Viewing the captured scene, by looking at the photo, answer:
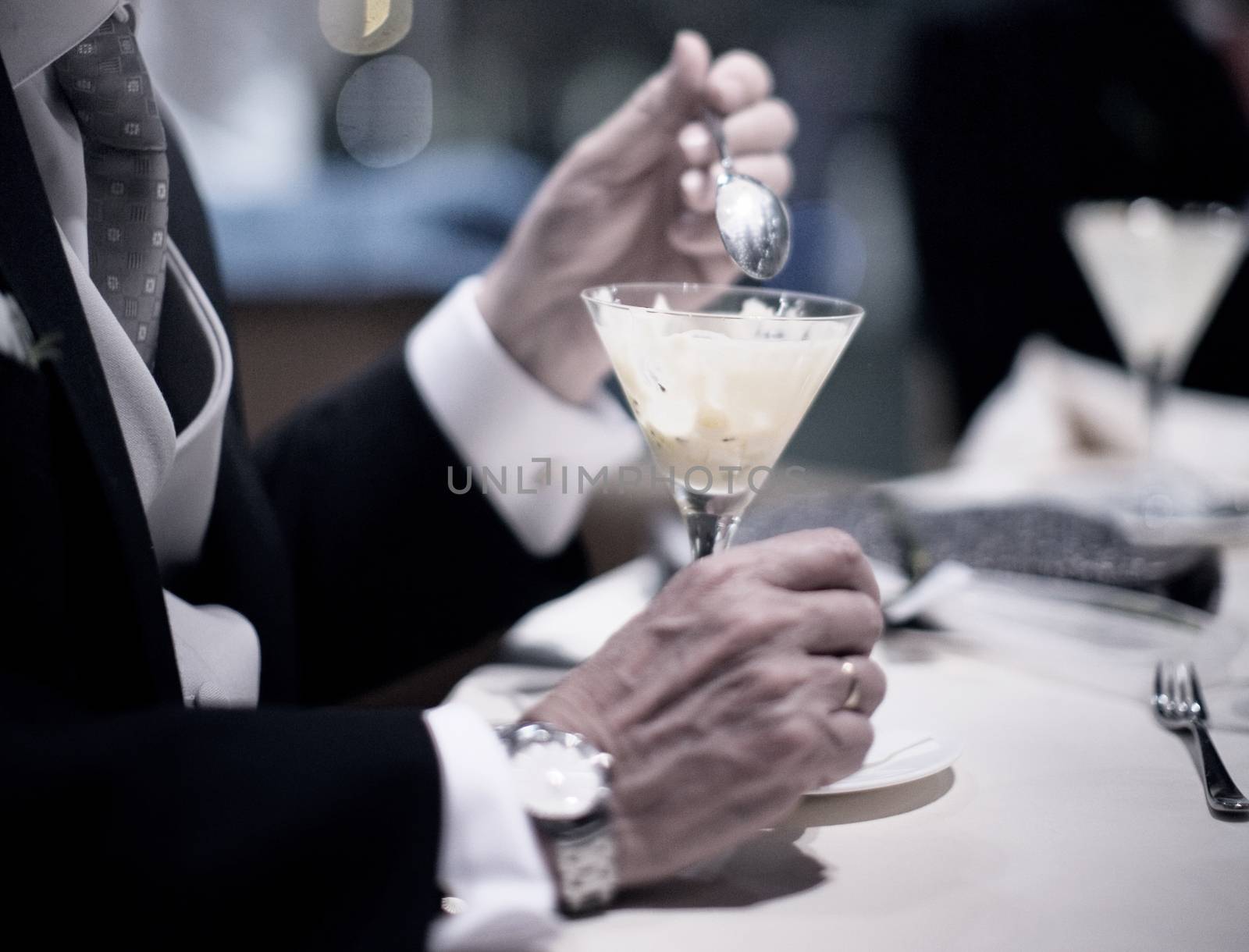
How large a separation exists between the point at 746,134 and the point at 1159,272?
755 mm

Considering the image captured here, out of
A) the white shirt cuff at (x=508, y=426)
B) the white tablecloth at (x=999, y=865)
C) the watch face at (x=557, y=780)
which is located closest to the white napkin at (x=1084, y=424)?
the white shirt cuff at (x=508, y=426)

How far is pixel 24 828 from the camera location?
386 millimetres

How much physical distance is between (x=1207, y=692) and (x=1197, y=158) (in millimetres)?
2232

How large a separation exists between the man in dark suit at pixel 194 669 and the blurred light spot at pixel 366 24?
135 inches

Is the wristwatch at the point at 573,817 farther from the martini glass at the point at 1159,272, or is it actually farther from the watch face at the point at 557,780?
the martini glass at the point at 1159,272

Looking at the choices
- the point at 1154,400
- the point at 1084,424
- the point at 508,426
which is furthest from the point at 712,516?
the point at 1084,424

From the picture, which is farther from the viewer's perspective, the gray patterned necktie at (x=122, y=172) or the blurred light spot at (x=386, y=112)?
the blurred light spot at (x=386, y=112)

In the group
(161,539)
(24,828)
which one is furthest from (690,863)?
(161,539)

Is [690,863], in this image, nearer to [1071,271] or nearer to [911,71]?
[1071,271]

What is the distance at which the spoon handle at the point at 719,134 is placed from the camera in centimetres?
83

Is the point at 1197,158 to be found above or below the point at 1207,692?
above

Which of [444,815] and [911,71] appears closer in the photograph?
[444,815]

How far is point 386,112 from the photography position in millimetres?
4094

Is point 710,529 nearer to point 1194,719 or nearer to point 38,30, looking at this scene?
point 1194,719
